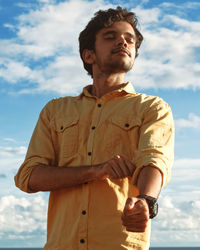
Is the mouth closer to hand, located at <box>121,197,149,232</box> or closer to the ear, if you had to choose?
the ear

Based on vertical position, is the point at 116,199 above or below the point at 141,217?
above

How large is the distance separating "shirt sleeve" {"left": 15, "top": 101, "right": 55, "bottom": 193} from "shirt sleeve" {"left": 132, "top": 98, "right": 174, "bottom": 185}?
975mm

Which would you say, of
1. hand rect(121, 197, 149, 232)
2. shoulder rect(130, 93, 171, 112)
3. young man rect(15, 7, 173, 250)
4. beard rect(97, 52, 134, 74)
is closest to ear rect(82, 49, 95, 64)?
young man rect(15, 7, 173, 250)

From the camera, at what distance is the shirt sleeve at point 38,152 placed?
409cm

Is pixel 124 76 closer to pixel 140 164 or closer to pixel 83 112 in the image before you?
pixel 83 112

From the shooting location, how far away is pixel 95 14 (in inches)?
204

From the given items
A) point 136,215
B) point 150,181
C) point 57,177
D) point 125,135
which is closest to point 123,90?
point 125,135

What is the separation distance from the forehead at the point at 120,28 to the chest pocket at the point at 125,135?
1065mm

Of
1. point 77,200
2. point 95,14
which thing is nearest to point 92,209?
point 77,200

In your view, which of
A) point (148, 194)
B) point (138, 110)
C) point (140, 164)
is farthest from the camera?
point (138, 110)

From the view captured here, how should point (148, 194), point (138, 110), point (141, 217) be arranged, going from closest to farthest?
1. point (141, 217)
2. point (148, 194)
3. point (138, 110)

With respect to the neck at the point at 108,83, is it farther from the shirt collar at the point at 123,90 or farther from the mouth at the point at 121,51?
the mouth at the point at 121,51

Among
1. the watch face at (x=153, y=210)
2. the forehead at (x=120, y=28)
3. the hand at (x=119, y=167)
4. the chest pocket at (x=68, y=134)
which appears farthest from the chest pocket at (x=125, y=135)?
the forehead at (x=120, y=28)

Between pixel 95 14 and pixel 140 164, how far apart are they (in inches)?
96.1
